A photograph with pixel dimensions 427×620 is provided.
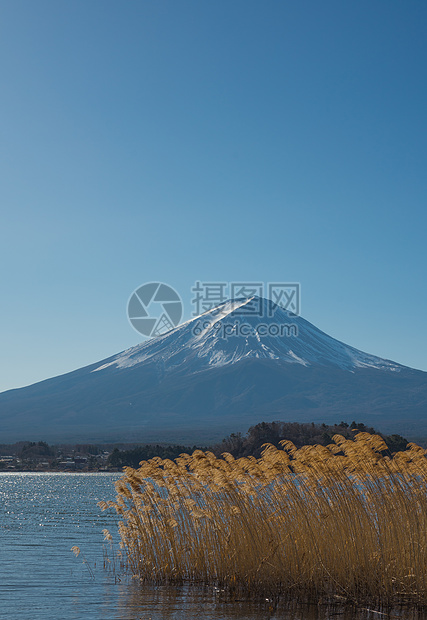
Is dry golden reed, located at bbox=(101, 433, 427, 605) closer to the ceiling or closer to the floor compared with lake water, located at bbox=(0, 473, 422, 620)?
closer to the ceiling

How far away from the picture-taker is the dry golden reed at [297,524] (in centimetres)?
1352

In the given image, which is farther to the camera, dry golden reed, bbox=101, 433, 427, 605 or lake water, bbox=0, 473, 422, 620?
lake water, bbox=0, 473, 422, 620

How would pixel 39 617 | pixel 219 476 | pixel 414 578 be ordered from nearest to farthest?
pixel 414 578 → pixel 39 617 → pixel 219 476

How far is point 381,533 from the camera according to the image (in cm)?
1347

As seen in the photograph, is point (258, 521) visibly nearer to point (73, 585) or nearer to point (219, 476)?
point (219, 476)

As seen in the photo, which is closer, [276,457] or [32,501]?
[276,457]

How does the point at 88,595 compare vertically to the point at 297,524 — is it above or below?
below

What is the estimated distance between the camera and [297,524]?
14.6 m

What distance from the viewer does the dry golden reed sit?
13.5 meters

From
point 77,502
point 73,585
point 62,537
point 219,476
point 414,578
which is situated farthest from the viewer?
point 77,502

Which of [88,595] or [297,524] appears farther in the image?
[88,595]

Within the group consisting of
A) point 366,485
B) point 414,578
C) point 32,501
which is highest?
point 366,485

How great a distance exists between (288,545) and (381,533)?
78.0 inches

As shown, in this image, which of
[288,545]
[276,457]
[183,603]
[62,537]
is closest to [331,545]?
[288,545]
